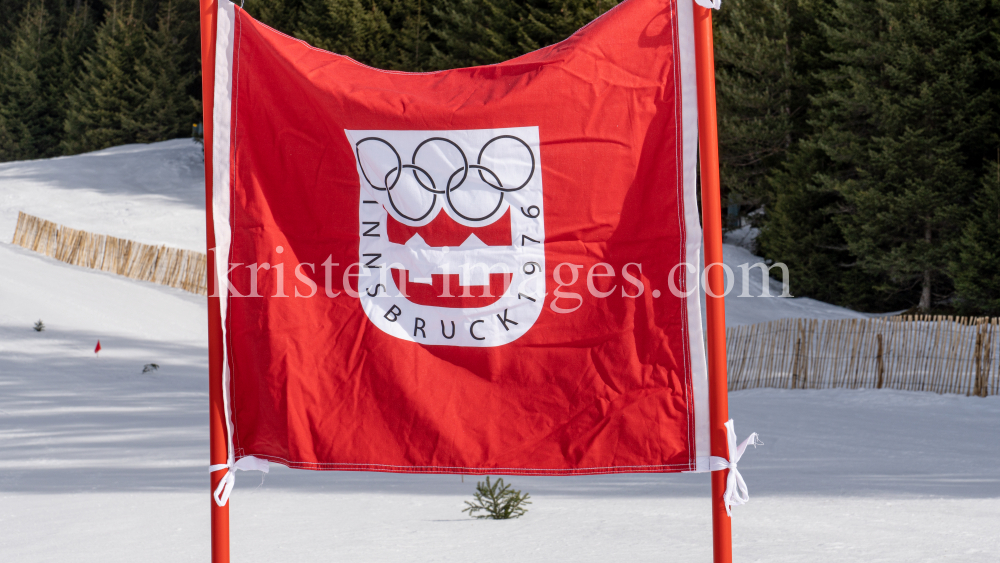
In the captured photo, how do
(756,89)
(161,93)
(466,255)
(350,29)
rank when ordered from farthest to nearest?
(161,93), (350,29), (756,89), (466,255)

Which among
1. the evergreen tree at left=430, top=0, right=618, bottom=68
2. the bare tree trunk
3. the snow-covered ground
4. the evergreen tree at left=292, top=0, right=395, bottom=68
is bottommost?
the snow-covered ground

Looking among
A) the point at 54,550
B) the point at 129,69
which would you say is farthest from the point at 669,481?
the point at 129,69

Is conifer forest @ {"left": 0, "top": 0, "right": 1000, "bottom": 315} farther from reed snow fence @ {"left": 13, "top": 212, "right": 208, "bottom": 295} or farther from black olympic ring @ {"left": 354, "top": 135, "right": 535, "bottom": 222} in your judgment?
black olympic ring @ {"left": 354, "top": 135, "right": 535, "bottom": 222}

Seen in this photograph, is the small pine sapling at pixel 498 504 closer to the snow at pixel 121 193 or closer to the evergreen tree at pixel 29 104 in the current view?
the snow at pixel 121 193

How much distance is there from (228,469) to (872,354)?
41.3ft

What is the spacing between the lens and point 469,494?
272 inches

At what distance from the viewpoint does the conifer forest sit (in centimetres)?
2034

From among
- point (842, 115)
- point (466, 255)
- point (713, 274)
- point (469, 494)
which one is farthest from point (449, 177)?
point (842, 115)

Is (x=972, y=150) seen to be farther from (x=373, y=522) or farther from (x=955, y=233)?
(x=373, y=522)

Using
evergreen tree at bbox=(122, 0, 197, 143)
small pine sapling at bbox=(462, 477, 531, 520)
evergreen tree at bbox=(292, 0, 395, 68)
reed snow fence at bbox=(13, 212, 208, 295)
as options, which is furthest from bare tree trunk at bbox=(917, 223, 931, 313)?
evergreen tree at bbox=(122, 0, 197, 143)

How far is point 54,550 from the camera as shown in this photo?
5309 millimetres

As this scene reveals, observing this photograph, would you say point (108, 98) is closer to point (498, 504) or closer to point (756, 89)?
point (756, 89)

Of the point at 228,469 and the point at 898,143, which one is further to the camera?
the point at 898,143

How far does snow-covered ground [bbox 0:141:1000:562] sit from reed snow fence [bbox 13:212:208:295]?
7.84 m
